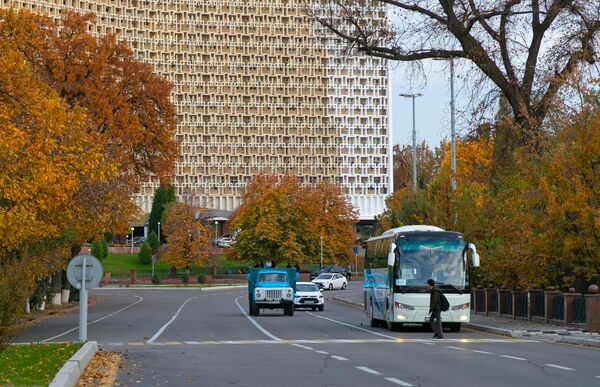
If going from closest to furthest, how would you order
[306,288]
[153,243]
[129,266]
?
1. [306,288]
2. [129,266]
3. [153,243]

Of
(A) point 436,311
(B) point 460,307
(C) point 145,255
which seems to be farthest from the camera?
(C) point 145,255

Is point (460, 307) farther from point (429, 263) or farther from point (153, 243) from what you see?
point (153, 243)

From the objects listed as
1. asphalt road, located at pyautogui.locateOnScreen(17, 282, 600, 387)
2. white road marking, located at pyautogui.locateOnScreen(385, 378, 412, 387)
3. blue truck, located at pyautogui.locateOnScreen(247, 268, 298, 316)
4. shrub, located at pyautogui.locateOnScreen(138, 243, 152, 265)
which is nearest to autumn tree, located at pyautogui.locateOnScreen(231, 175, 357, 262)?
shrub, located at pyautogui.locateOnScreen(138, 243, 152, 265)

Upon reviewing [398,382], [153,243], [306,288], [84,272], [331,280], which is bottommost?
[398,382]

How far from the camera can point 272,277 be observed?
1941 inches

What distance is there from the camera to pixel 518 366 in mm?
19688

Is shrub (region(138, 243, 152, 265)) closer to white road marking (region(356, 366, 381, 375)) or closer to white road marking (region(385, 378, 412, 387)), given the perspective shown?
white road marking (region(356, 366, 381, 375))

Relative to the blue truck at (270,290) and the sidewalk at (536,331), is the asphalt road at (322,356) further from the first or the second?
the blue truck at (270,290)

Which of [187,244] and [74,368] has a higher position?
[187,244]

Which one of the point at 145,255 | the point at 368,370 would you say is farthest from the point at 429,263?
the point at 145,255

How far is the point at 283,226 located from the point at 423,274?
252 feet

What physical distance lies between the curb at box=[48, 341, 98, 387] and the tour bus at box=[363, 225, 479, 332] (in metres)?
13.2

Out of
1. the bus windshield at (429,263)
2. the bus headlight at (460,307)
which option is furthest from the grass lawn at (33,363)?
the bus headlight at (460,307)

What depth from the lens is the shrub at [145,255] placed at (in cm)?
13112
